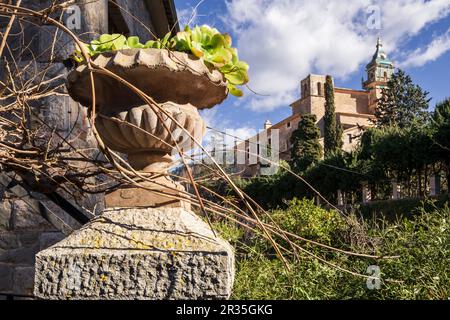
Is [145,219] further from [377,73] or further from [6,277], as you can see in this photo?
[377,73]

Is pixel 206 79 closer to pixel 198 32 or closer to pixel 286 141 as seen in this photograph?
pixel 198 32

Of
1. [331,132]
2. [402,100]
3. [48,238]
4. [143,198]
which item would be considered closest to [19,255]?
[48,238]

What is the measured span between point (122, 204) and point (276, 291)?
158 cm

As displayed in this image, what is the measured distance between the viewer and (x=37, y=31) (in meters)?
3.47

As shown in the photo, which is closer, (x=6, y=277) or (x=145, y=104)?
(x=145, y=104)

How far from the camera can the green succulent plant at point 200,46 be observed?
156 centimetres

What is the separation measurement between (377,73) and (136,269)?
55611mm

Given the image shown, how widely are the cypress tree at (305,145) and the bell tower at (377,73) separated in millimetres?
19212

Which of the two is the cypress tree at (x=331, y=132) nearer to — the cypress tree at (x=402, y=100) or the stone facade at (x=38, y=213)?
the cypress tree at (x=402, y=100)

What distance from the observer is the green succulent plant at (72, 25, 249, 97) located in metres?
1.56

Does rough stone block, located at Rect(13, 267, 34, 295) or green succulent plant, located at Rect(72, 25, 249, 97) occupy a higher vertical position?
green succulent plant, located at Rect(72, 25, 249, 97)

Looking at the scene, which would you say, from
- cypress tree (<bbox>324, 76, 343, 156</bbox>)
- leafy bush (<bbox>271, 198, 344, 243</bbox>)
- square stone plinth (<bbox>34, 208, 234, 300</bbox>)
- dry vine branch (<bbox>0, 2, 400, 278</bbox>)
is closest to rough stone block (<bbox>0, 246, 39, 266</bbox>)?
dry vine branch (<bbox>0, 2, 400, 278</bbox>)

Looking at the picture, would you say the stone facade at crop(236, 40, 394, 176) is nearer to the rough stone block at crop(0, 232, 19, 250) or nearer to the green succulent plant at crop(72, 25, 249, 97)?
the rough stone block at crop(0, 232, 19, 250)

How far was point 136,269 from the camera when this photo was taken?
4.25 feet
